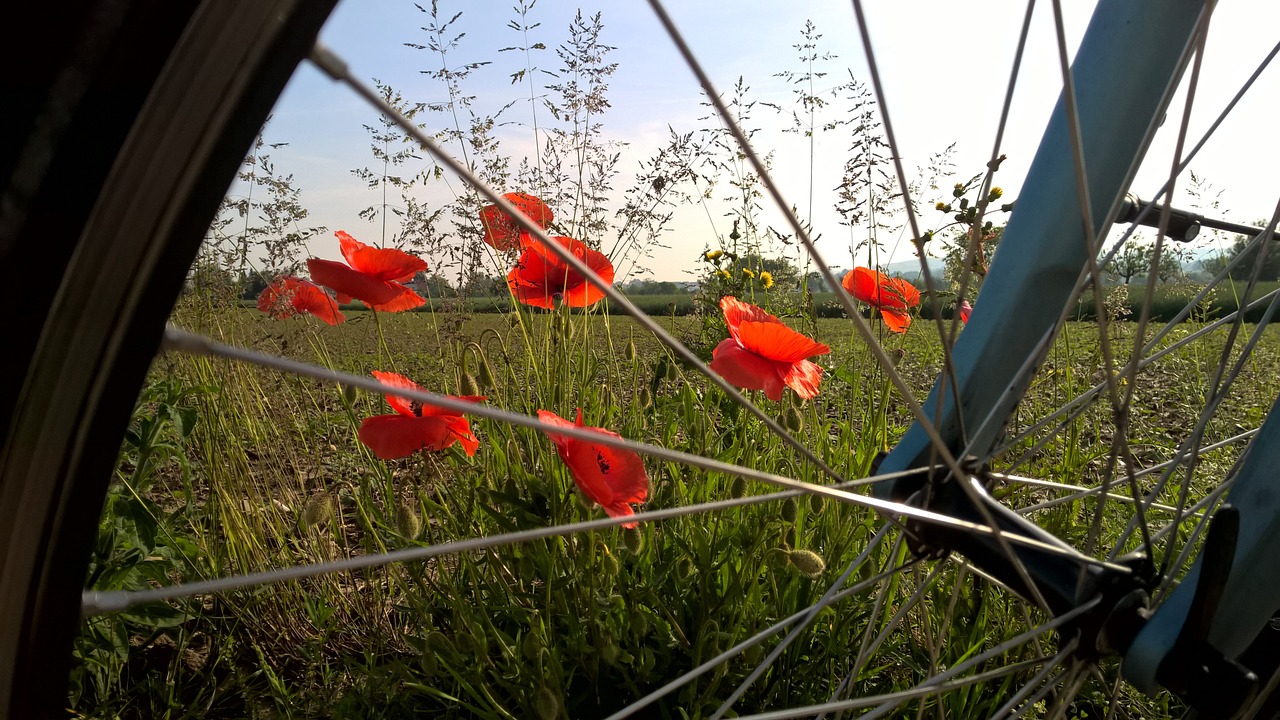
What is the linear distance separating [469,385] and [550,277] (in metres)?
0.21

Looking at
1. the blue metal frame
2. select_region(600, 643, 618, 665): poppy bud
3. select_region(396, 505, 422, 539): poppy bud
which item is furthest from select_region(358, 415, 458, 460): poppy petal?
the blue metal frame

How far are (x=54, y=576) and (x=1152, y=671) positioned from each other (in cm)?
72

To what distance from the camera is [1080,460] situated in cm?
146

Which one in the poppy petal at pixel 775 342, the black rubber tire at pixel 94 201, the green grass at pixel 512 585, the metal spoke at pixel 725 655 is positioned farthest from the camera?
the green grass at pixel 512 585

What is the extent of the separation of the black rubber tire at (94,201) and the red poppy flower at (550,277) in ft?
2.35

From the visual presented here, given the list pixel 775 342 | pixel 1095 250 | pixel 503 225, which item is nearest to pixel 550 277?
pixel 503 225

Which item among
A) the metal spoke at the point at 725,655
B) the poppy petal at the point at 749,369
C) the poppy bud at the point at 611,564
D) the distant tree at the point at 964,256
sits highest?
the distant tree at the point at 964,256

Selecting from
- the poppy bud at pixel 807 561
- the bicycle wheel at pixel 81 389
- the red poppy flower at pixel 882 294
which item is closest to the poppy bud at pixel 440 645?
the poppy bud at pixel 807 561

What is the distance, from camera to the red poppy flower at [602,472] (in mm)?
762

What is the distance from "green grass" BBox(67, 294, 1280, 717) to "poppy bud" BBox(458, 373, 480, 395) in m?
0.03

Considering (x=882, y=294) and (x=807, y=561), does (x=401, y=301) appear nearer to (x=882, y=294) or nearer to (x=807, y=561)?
(x=807, y=561)

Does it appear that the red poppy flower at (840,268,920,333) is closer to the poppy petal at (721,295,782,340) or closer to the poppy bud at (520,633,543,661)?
the poppy petal at (721,295,782,340)

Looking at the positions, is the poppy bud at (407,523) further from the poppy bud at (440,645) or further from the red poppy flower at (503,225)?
the red poppy flower at (503,225)

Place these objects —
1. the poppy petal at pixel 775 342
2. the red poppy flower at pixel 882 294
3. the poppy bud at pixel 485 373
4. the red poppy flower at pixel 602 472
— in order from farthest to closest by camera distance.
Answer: the red poppy flower at pixel 882 294, the poppy bud at pixel 485 373, the poppy petal at pixel 775 342, the red poppy flower at pixel 602 472
